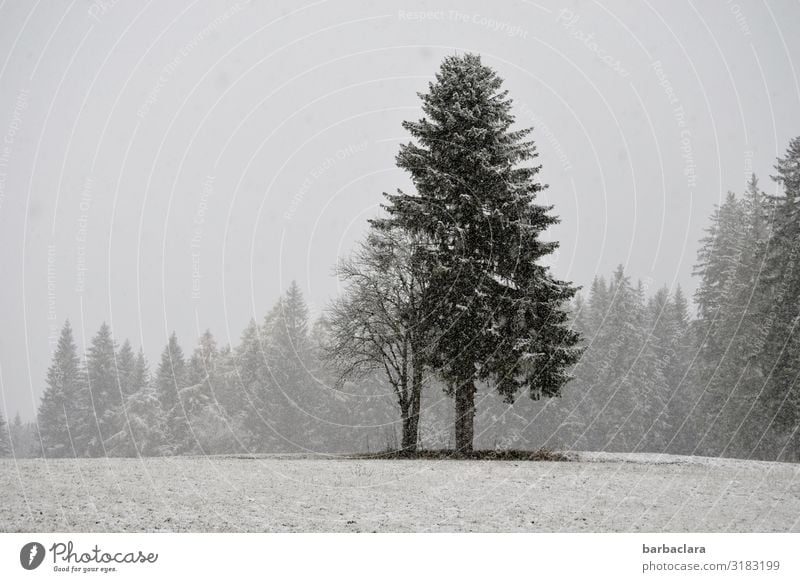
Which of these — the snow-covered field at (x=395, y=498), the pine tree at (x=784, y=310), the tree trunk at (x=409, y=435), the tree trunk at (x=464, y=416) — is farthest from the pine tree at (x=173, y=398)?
the pine tree at (x=784, y=310)

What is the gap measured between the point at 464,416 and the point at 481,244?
244 inches

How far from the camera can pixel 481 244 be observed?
917 inches

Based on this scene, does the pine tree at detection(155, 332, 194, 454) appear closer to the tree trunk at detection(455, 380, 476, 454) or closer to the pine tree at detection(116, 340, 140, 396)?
the pine tree at detection(116, 340, 140, 396)

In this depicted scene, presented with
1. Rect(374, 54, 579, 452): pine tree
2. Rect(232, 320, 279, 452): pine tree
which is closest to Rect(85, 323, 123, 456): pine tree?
Rect(232, 320, 279, 452): pine tree

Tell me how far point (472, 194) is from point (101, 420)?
55.4 meters

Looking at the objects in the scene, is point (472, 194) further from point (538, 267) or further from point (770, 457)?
point (770, 457)

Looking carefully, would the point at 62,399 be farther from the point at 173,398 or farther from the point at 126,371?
the point at 173,398

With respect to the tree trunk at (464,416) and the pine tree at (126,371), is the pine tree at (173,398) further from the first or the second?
the tree trunk at (464,416)

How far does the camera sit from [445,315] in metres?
22.7

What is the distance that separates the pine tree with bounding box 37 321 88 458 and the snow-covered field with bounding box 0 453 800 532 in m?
53.2

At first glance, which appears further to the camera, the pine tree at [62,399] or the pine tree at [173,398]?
the pine tree at [62,399]

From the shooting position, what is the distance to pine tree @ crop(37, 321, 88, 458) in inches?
2598

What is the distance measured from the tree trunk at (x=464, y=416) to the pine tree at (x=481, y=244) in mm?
36

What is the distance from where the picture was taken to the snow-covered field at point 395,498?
11156 millimetres
